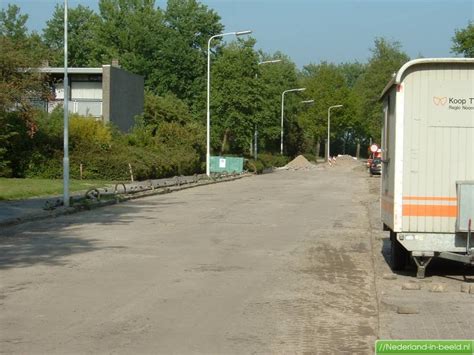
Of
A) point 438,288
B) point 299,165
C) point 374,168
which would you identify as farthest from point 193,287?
point 299,165

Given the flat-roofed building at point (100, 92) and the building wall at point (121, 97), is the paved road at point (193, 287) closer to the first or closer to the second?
the building wall at point (121, 97)

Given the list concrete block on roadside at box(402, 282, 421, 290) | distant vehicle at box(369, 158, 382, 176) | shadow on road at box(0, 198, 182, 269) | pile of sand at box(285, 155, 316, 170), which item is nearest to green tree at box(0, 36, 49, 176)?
shadow on road at box(0, 198, 182, 269)

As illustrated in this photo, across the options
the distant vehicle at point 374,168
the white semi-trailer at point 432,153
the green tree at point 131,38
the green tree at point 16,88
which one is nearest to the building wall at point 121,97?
the green tree at point 16,88

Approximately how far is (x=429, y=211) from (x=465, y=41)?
58044 millimetres

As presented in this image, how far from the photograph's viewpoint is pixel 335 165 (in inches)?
3450

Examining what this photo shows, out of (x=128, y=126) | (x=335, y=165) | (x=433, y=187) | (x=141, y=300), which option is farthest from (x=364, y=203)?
(x=335, y=165)

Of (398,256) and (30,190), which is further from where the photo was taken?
(30,190)

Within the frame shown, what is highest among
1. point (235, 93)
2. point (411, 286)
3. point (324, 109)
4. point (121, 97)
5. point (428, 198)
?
point (324, 109)

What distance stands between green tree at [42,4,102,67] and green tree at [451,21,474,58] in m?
41.8

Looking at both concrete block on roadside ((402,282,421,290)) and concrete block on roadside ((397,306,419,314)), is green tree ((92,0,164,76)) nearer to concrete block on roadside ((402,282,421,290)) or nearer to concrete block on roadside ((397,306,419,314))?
concrete block on roadside ((402,282,421,290))

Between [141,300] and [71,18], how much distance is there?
301ft

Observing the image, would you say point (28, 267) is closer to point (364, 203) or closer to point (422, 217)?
point (422, 217)

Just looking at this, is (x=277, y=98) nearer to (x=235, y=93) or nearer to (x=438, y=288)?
(x=235, y=93)

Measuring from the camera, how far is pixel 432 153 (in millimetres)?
10539
